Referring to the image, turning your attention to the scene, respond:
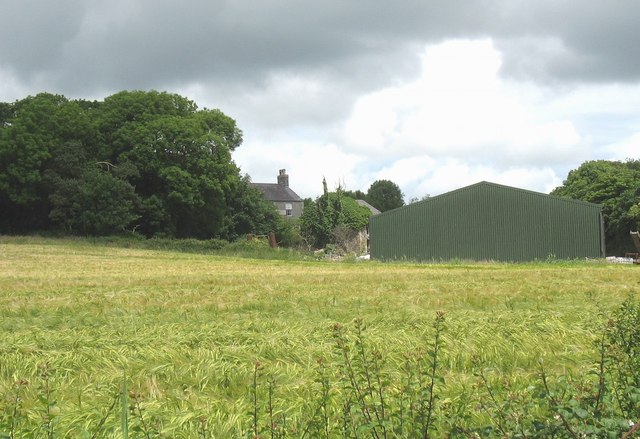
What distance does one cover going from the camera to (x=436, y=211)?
42.0m

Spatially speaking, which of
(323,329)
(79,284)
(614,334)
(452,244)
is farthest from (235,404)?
(452,244)

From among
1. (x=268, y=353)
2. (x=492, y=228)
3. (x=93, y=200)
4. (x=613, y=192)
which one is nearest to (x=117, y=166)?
(x=93, y=200)

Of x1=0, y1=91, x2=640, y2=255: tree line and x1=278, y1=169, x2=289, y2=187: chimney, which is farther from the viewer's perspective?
x1=278, y1=169, x2=289, y2=187: chimney

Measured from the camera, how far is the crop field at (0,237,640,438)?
3.79 meters

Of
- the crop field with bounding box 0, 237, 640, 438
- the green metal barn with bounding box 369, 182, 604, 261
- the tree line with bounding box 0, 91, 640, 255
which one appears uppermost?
the tree line with bounding box 0, 91, 640, 255

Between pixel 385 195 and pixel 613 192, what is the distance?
222 ft

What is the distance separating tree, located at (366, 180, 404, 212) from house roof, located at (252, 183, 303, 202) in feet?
68.8

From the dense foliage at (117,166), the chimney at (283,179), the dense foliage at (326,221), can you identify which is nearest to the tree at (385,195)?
the chimney at (283,179)

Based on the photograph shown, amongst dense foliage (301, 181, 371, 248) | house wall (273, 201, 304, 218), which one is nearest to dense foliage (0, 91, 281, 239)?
dense foliage (301, 181, 371, 248)

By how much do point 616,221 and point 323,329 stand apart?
5405cm

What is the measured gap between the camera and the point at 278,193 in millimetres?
106875

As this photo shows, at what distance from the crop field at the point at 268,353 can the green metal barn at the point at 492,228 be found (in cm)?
2826

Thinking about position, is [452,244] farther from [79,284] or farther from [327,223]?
[79,284]

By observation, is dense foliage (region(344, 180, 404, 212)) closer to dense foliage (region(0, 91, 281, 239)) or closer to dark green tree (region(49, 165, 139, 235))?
dense foliage (region(0, 91, 281, 239))
